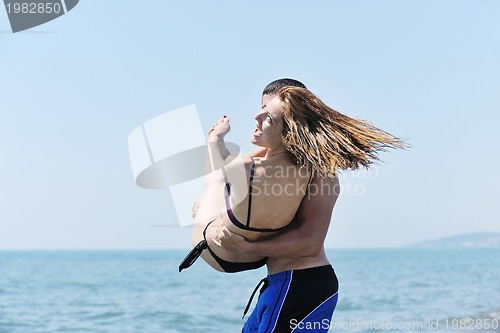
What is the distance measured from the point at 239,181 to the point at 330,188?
0.48m

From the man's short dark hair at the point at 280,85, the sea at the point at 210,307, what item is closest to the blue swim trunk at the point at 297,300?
the man's short dark hair at the point at 280,85

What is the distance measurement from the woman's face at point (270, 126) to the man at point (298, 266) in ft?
0.34

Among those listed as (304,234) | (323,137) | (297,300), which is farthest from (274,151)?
(297,300)

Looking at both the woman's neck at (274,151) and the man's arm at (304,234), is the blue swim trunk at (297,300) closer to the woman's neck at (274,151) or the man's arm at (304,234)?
the man's arm at (304,234)

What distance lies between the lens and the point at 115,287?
28719 mm

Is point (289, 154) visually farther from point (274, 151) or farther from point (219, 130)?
point (219, 130)

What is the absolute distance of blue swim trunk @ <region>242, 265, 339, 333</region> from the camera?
3.61 metres

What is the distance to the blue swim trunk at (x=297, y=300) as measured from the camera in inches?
142

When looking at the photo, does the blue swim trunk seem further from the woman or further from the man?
the woman

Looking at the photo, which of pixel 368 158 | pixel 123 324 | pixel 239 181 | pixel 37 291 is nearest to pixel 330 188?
pixel 368 158

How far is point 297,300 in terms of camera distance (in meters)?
3.61

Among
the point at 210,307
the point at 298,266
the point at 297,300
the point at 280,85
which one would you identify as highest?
the point at 280,85

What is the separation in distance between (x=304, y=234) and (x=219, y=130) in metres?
0.66

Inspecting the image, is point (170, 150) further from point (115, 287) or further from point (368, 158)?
point (115, 287)
